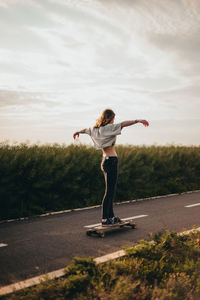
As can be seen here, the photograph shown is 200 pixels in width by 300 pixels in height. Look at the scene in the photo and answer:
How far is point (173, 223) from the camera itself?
786 cm

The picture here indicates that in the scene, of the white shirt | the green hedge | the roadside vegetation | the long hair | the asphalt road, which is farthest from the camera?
the green hedge

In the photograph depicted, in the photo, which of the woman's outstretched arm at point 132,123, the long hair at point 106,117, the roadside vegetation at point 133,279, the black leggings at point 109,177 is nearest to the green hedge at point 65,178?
the black leggings at point 109,177

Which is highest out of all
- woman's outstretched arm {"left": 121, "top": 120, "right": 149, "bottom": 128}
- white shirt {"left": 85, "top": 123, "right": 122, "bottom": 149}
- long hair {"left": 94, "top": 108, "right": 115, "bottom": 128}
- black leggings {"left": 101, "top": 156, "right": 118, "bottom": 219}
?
long hair {"left": 94, "top": 108, "right": 115, "bottom": 128}

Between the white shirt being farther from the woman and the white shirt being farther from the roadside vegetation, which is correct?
the roadside vegetation

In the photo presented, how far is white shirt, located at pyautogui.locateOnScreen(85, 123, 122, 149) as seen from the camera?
252 inches

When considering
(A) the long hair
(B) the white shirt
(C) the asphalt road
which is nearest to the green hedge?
(C) the asphalt road

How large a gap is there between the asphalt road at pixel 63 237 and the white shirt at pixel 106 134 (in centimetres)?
193

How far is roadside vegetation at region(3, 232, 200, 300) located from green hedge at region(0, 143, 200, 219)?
16.4ft

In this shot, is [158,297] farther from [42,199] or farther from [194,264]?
[42,199]

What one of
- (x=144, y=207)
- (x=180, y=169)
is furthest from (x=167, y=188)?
(x=144, y=207)

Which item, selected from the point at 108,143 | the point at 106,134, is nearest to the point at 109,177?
the point at 108,143

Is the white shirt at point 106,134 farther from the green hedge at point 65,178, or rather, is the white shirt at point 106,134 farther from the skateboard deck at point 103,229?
the green hedge at point 65,178

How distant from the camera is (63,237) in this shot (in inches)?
258

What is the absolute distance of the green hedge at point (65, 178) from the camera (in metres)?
9.20
